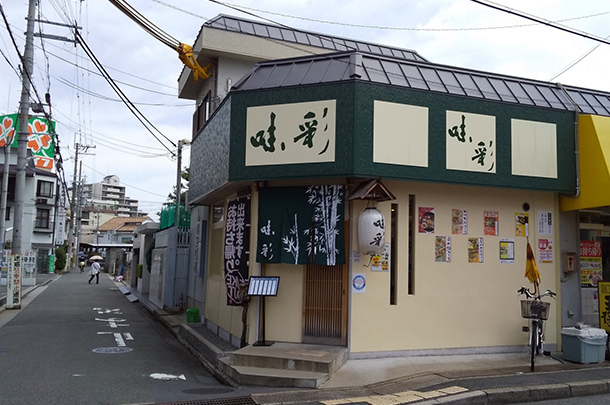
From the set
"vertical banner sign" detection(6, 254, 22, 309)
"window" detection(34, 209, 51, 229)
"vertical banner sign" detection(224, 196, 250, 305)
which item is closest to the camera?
"vertical banner sign" detection(224, 196, 250, 305)

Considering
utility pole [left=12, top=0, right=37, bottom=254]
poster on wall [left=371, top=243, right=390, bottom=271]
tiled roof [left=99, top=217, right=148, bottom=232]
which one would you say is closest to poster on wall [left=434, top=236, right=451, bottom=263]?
poster on wall [left=371, top=243, right=390, bottom=271]

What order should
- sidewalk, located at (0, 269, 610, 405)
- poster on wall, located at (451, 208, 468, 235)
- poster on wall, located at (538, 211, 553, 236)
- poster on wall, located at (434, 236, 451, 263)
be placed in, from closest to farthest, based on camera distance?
sidewalk, located at (0, 269, 610, 405) → poster on wall, located at (434, 236, 451, 263) → poster on wall, located at (451, 208, 468, 235) → poster on wall, located at (538, 211, 553, 236)

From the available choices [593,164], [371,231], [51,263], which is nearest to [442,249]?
[371,231]

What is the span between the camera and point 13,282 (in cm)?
1912

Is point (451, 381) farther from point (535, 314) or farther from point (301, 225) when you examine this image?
point (301, 225)

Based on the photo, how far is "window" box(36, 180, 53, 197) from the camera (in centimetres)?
5088

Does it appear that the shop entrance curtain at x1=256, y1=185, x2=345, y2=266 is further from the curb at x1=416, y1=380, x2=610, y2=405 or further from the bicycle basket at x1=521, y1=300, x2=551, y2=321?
the bicycle basket at x1=521, y1=300, x2=551, y2=321

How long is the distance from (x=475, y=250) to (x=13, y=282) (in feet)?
58.4

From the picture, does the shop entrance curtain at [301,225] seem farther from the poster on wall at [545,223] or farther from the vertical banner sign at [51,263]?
the vertical banner sign at [51,263]

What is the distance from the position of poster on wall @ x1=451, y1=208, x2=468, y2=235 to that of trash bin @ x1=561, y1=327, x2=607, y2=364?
9.74 feet

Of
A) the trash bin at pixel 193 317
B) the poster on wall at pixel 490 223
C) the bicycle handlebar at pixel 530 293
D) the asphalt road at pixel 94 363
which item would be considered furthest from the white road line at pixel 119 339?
the bicycle handlebar at pixel 530 293

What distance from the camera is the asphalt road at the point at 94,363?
7883 millimetres

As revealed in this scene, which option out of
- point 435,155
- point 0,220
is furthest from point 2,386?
point 0,220

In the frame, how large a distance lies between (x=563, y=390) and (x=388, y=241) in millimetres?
3943
